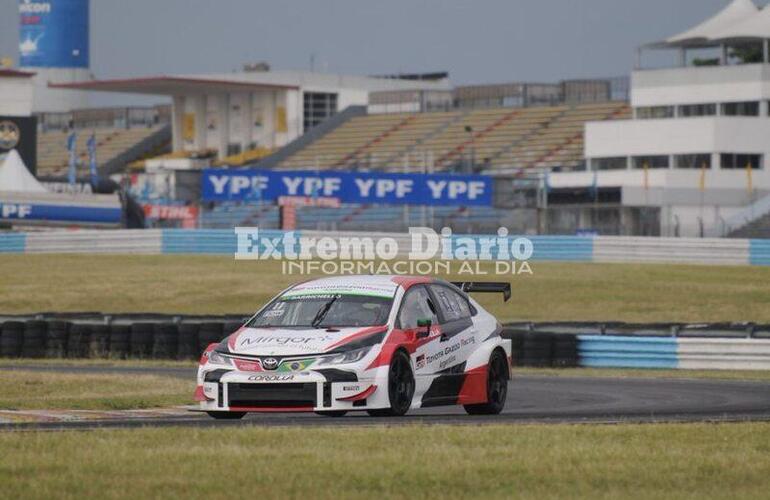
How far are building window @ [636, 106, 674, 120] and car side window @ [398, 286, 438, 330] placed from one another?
5467 centimetres

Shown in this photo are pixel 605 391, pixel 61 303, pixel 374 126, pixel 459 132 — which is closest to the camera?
pixel 605 391

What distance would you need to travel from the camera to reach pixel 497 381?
613 inches

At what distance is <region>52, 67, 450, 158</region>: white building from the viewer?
9050 centimetres

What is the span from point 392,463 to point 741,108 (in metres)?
58.6

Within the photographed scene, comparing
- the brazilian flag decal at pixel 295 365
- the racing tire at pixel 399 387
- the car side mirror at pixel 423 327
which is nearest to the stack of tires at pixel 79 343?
the car side mirror at pixel 423 327

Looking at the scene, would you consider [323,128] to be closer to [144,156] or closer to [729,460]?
[144,156]

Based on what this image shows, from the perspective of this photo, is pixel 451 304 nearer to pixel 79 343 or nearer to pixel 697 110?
pixel 79 343

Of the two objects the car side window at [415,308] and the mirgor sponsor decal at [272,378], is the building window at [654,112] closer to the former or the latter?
the car side window at [415,308]

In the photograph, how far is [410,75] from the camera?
363 feet

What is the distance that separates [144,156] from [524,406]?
8313cm

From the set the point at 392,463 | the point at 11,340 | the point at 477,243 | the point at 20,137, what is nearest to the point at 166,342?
the point at 11,340

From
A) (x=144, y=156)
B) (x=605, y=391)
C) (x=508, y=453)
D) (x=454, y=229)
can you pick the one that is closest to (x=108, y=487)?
(x=508, y=453)

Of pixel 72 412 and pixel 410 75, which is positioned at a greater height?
pixel 410 75

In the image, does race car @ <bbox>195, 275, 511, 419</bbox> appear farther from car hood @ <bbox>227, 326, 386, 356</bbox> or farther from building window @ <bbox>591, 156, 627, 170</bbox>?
building window @ <bbox>591, 156, 627, 170</bbox>
